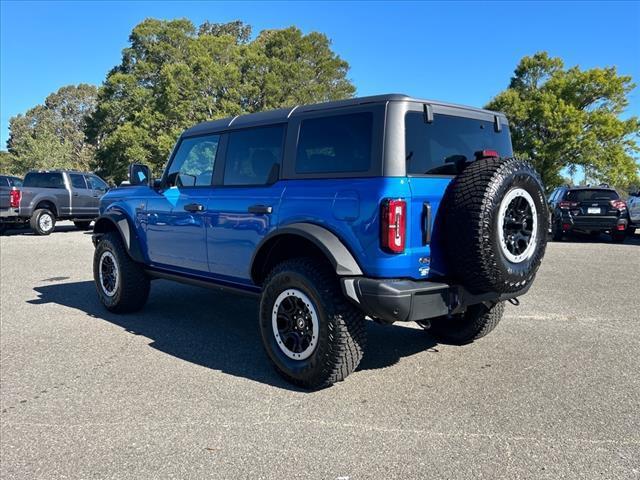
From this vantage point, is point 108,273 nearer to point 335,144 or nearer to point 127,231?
point 127,231

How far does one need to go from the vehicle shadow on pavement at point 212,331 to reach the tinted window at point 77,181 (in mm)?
10598

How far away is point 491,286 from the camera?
3.53 meters

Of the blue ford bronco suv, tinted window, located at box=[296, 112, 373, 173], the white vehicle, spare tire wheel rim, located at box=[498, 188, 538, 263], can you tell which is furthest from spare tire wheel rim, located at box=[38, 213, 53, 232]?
the white vehicle

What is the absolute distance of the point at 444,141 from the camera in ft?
12.6

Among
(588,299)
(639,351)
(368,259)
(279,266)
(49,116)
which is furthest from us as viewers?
(49,116)

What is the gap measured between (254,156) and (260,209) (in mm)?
594

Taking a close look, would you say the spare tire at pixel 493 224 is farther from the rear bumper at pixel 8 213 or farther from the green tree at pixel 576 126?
the green tree at pixel 576 126

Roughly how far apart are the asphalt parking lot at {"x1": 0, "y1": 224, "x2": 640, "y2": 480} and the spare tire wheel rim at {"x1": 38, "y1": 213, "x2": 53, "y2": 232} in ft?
37.4

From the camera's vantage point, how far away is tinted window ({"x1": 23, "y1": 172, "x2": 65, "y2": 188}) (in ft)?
54.1

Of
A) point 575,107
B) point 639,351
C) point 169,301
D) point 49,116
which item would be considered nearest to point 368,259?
point 639,351

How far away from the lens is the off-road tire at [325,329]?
3570 mm

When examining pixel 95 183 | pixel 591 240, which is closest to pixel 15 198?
pixel 95 183

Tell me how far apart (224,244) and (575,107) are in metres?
29.9

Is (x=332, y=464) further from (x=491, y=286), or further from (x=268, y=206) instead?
(x=268, y=206)
